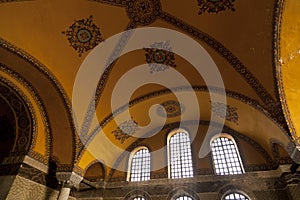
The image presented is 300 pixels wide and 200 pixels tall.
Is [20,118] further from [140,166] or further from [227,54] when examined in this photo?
[227,54]

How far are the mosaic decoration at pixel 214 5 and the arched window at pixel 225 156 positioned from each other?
536 cm

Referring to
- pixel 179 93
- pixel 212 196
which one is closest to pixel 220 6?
pixel 179 93

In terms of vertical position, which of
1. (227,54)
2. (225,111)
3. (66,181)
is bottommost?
(66,181)

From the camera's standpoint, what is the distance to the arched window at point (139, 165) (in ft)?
28.9

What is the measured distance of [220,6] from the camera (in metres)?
5.58

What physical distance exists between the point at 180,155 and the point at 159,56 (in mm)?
4409

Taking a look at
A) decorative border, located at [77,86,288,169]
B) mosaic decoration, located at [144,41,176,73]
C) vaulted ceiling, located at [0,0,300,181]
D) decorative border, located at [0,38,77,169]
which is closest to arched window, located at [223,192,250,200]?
vaulted ceiling, located at [0,0,300,181]

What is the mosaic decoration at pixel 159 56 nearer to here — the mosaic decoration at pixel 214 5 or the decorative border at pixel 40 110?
the mosaic decoration at pixel 214 5

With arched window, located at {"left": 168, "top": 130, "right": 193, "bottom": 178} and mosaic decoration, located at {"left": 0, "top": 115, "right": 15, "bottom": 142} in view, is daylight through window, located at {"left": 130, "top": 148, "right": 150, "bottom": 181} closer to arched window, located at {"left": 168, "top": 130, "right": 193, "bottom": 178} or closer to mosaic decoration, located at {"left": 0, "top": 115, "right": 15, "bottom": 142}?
arched window, located at {"left": 168, "top": 130, "right": 193, "bottom": 178}

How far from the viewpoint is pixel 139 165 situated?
9.20m

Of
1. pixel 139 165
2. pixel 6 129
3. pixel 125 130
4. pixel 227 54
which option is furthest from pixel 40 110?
pixel 227 54

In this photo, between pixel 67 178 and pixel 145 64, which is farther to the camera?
pixel 145 64

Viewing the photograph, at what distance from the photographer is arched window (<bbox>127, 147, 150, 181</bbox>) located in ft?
28.9

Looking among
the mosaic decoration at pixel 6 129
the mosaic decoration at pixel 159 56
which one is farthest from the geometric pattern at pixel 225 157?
the mosaic decoration at pixel 6 129
